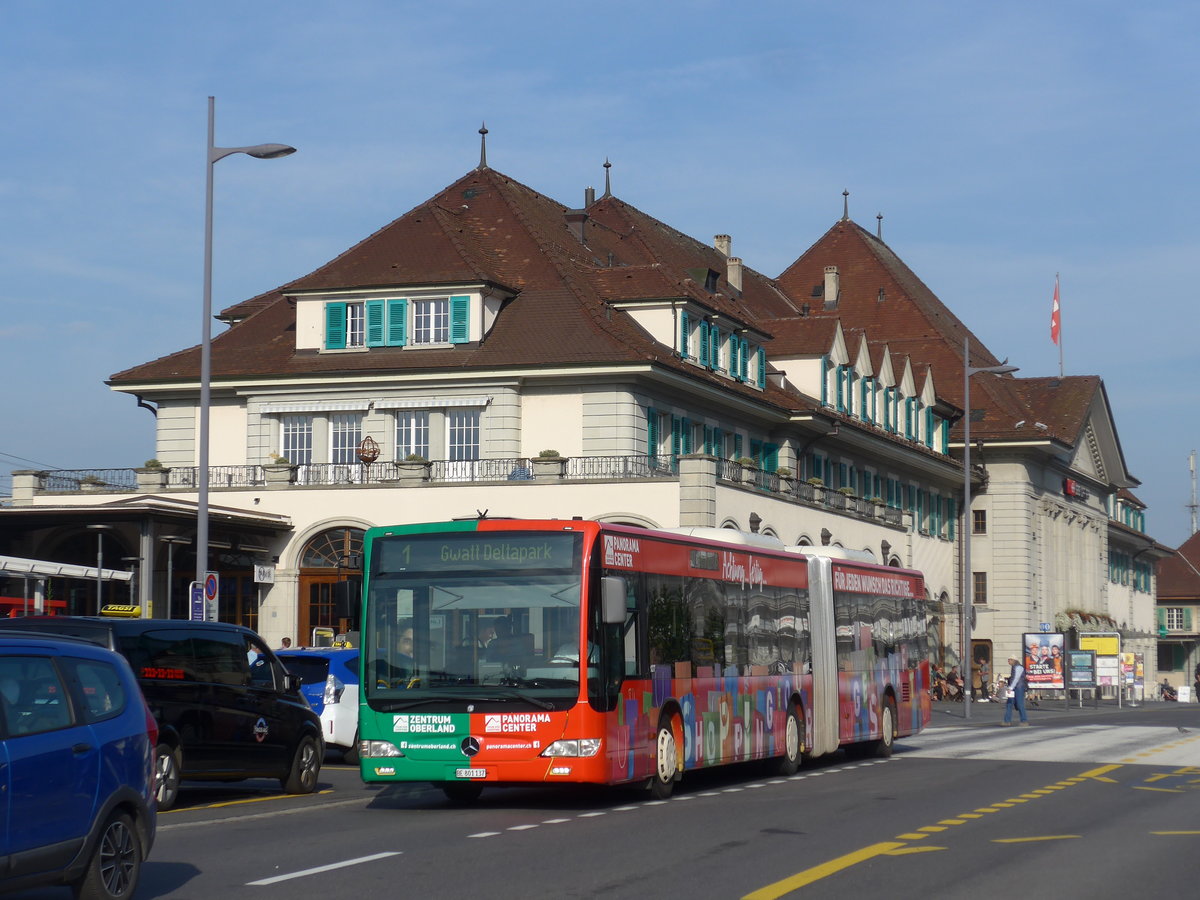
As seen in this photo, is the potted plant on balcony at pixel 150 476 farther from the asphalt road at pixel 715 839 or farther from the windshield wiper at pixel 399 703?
the windshield wiper at pixel 399 703

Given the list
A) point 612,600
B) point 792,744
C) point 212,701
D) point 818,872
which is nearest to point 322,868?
point 818,872

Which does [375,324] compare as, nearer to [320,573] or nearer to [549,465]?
[320,573]

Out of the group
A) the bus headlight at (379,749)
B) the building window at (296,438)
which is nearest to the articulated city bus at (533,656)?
the bus headlight at (379,749)

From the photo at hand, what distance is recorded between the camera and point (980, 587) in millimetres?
81562

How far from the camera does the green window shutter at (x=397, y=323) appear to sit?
50.0m

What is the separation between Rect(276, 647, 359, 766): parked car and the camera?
26.9 meters

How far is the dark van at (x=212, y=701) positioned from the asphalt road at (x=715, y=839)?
1.30 ft

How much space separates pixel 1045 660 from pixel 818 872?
165ft

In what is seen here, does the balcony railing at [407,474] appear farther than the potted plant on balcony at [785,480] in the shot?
No

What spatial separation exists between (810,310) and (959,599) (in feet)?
45.1

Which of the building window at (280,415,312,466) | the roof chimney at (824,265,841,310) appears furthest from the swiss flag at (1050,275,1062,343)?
the building window at (280,415,312,466)

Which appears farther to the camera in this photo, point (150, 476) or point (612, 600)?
point (150, 476)

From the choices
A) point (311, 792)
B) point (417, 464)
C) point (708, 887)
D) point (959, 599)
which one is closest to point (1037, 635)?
point (959, 599)

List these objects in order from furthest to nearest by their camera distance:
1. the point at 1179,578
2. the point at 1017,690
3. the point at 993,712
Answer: the point at 1179,578
the point at 993,712
the point at 1017,690
